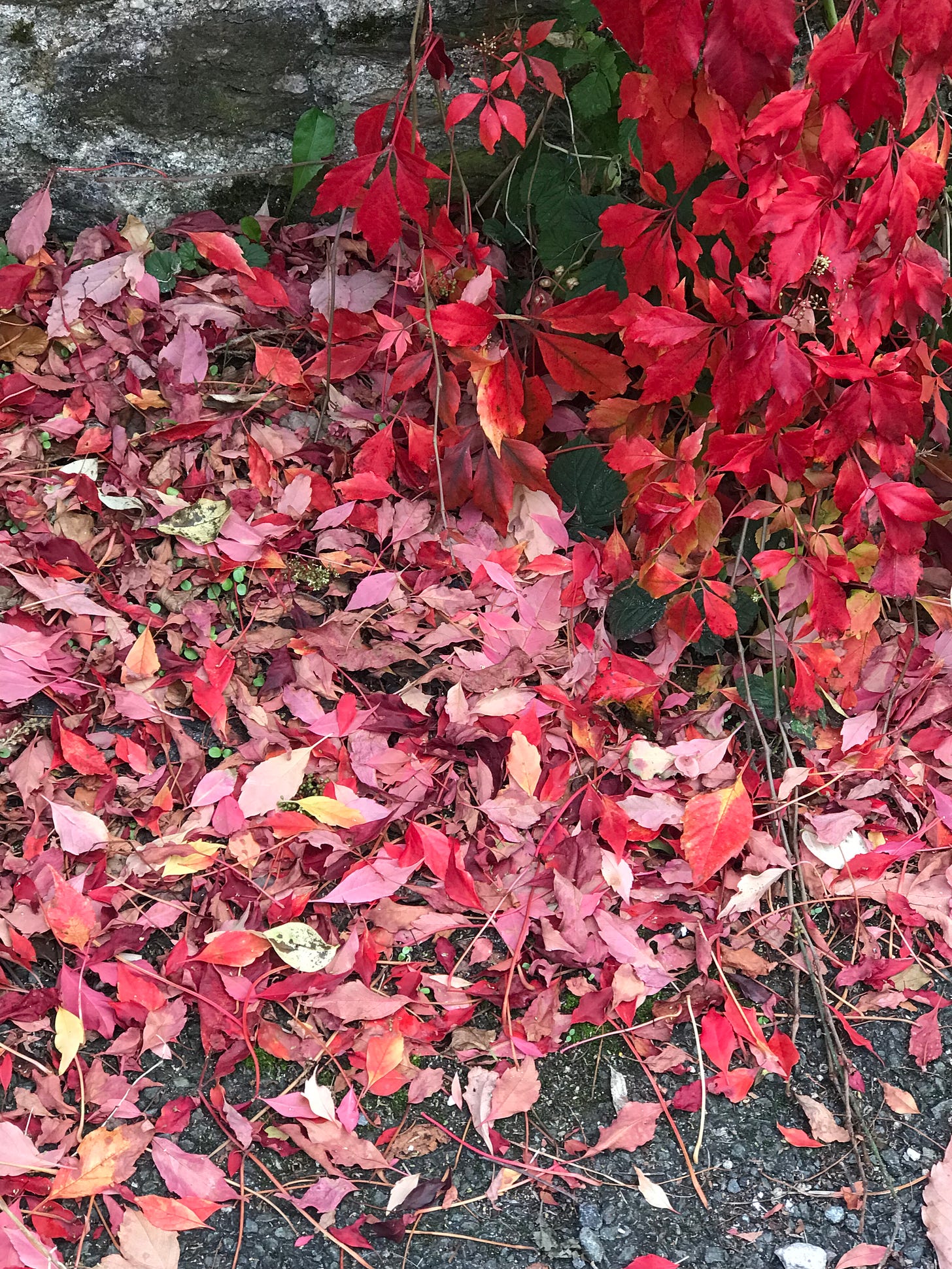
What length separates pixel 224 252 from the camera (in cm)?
170

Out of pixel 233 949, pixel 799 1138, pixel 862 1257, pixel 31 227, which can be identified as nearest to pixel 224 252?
pixel 31 227

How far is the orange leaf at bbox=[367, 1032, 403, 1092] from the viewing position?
1.20 meters

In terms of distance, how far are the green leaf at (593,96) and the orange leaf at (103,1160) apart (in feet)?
5.39

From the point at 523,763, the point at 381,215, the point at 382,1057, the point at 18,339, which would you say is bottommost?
the point at 382,1057

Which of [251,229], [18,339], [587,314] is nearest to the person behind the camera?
[587,314]

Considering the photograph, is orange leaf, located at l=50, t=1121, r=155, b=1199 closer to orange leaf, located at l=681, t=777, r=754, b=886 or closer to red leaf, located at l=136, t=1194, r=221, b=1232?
red leaf, located at l=136, t=1194, r=221, b=1232

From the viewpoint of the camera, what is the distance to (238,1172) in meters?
1.15

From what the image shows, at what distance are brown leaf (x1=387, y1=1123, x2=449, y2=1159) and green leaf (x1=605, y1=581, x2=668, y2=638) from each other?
30.5 inches

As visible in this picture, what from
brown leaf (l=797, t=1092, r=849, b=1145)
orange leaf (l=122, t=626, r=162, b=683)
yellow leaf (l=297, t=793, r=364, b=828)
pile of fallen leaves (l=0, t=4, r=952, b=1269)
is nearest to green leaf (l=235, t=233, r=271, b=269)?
pile of fallen leaves (l=0, t=4, r=952, b=1269)

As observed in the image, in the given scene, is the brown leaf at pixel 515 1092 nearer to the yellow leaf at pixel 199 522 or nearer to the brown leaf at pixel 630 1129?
the brown leaf at pixel 630 1129

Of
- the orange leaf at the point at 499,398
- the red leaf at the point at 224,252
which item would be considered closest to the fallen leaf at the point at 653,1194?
the orange leaf at the point at 499,398

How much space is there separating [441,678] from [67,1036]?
72 cm

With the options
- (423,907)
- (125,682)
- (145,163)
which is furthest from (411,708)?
(145,163)

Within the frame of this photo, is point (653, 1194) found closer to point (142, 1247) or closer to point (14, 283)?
point (142, 1247)
